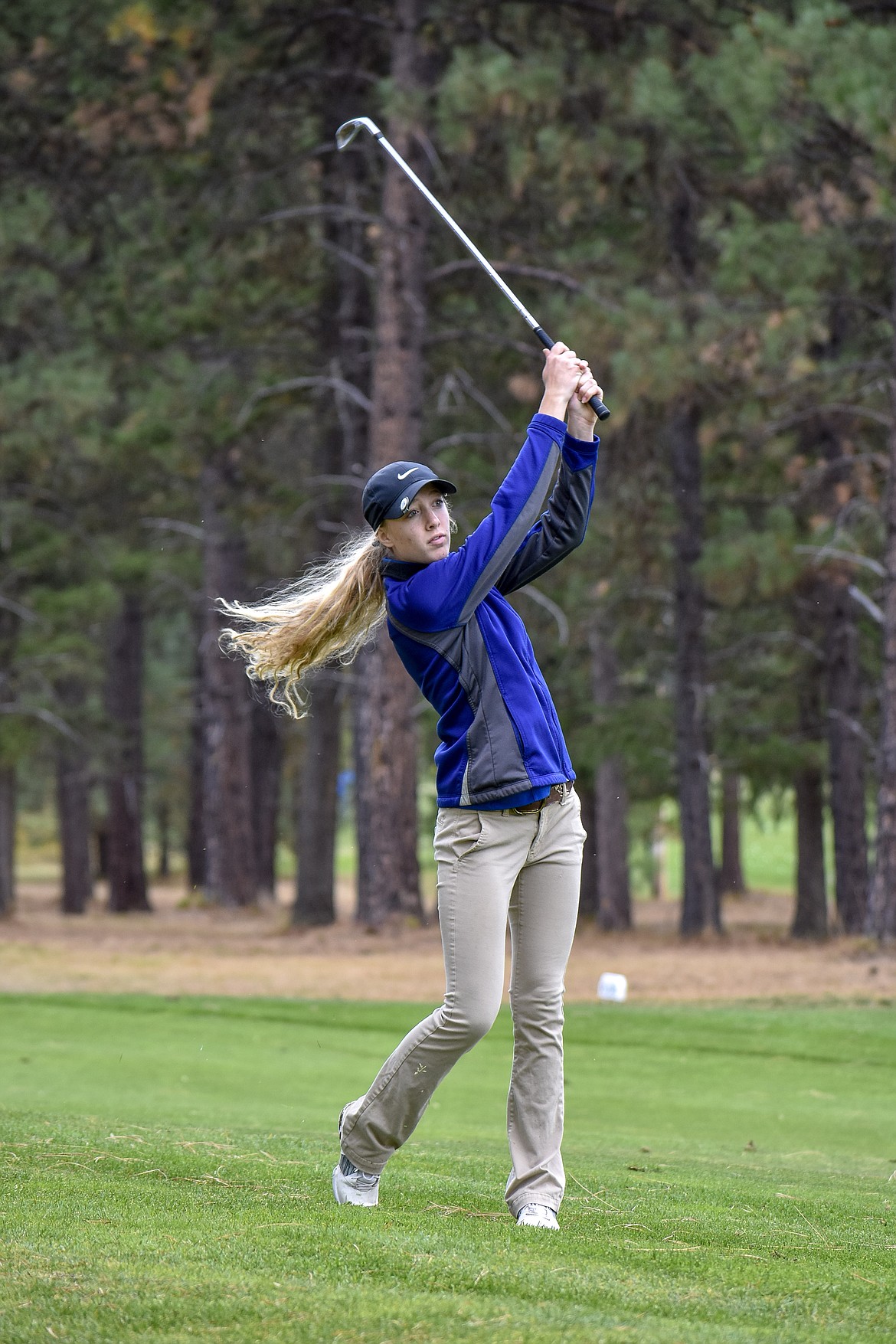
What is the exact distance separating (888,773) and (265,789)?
21054 millimetres

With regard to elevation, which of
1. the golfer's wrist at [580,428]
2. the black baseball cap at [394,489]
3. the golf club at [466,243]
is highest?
the golf club at [466,243]

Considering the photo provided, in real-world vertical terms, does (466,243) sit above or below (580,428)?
above

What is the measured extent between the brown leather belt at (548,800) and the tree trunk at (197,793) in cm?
2854

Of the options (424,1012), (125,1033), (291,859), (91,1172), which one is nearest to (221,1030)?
(125,1033)

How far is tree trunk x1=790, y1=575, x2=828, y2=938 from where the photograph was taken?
74.2 ft

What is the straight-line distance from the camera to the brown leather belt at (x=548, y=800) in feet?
14.8

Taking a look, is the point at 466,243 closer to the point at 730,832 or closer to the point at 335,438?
the point at 335,438

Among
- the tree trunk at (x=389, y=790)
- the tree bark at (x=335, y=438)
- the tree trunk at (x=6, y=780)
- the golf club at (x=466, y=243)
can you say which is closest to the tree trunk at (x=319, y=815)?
the tree bark at (x=335, y=438)

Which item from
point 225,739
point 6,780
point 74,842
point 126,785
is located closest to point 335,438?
point 225,739

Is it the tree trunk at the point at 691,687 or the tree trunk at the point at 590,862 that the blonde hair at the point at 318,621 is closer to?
the tree trunk at the point at 691,687

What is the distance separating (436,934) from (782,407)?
6.87 m

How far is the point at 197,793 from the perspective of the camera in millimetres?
35562

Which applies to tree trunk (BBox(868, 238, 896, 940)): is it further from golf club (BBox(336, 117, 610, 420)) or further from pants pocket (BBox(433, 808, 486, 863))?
pants pocket (BBox(433, 808, 486, 863))

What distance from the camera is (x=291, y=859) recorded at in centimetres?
6712
